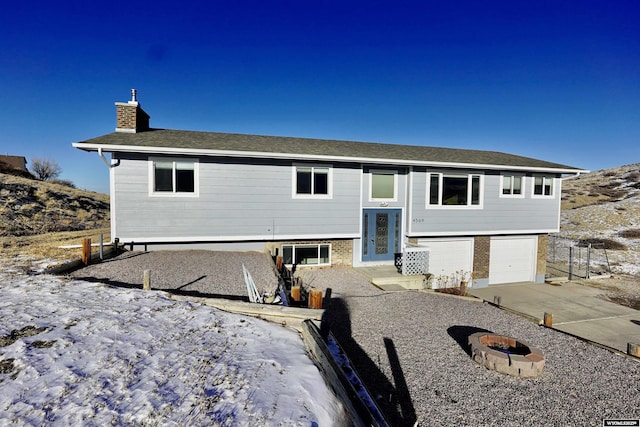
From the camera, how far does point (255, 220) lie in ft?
37.5

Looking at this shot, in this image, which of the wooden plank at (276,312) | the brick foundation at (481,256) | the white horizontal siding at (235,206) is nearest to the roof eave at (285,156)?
the white horizontal siding at (235,206)

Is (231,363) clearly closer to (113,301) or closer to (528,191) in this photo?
(113,301)

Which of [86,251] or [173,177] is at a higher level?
[173,177]

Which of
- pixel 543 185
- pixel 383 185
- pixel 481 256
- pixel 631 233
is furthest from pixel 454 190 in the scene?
pixel 631 233

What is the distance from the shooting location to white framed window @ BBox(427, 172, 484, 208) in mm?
13125

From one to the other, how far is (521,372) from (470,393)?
125 centimetres

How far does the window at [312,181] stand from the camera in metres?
11.8

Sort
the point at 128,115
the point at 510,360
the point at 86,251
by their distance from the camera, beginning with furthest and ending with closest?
the point at 128,115, the point at 86,251, the point at 510,360

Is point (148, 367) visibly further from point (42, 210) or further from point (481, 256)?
point (42, 210)

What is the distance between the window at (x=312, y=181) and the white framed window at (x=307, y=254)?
2.13 meters

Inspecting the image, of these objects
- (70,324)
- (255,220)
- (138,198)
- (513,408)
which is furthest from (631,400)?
(138,198)

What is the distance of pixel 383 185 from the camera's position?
12984 mm

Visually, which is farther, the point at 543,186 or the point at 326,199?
the point at 543,186

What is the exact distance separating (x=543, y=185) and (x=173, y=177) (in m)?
16.1
